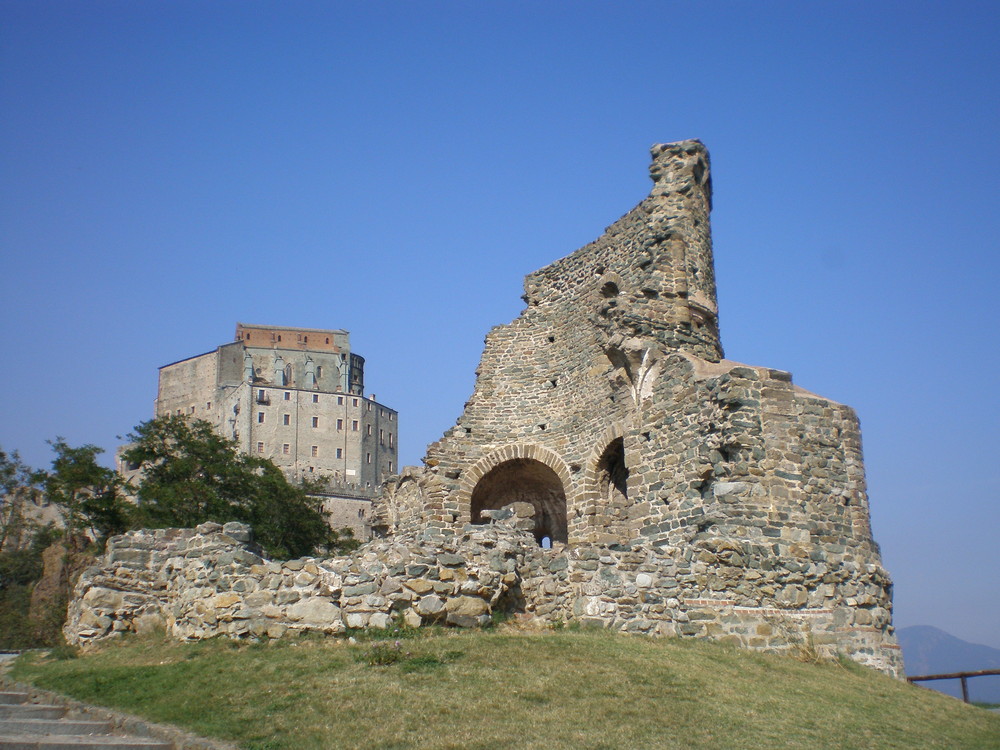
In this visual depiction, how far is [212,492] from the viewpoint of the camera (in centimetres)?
3188

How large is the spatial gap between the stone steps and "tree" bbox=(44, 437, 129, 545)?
2263 cm

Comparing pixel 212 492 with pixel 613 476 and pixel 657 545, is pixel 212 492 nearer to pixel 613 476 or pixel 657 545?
pixel 613 476

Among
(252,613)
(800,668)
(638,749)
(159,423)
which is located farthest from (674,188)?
(159,423)

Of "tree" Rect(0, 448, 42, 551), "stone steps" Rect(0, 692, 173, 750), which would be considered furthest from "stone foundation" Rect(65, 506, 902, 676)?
"tree" Rect(0, 448, 42, 551)

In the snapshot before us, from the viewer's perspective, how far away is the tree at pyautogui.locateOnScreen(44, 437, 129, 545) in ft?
106

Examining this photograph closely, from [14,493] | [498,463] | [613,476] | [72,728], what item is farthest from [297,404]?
[72,728]

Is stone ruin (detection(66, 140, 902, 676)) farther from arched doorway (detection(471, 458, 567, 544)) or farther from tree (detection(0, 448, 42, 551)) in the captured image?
tree (detection(0, 448, 42, 551))

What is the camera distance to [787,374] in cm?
1430

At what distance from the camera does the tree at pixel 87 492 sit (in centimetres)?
3222

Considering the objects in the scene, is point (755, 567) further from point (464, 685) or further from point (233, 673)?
point (233, 673)

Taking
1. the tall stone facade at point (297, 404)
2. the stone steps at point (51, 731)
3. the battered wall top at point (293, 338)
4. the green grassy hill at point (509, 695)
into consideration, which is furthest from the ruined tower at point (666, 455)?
the battered wall top at point (293, 338)

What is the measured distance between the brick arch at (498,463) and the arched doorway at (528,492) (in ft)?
0.53

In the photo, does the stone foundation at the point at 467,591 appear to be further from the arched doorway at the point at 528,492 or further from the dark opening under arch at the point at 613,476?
the arched doorway at the point at 528,492

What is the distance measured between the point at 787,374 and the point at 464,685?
7.79m
